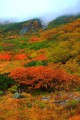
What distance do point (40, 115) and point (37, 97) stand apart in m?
4.83

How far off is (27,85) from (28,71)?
162 cm

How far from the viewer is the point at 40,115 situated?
18.7m

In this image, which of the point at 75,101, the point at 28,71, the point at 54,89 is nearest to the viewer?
the point at 75,101

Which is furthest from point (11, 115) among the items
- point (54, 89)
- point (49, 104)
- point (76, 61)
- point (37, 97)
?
point (76, 61)

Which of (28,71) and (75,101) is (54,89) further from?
(75,101)

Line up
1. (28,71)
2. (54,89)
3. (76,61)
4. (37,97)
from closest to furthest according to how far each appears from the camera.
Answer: (37,97), (54,89), (28,71), (76,61)

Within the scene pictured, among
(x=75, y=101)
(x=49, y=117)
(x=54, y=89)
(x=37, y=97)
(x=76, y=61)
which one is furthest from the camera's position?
(x=76, y=61)

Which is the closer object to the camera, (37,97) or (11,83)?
(37,97)

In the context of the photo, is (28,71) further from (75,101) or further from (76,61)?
(76,61)

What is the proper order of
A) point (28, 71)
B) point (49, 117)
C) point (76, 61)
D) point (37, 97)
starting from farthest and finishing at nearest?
point (76, 61) → point (28, 71) → point (37, 97) → point (49, 117)

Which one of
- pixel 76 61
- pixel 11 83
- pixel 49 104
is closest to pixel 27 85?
pixel 11 83

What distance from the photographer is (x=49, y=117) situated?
18.2 metres

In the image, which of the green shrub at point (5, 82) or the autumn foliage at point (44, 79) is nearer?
the green shrub at point (5, 82)

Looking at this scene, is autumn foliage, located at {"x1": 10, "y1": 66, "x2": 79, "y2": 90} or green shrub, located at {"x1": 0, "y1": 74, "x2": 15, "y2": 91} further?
autumn foliage, located at {"x1": 10, "y1": 66, "x2": 79, "y2": 90}
